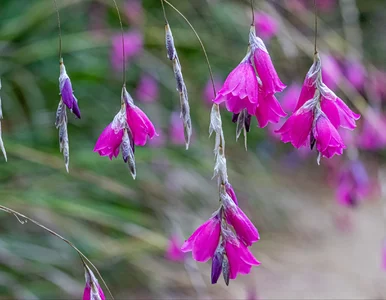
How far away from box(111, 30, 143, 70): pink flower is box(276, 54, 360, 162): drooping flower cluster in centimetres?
143

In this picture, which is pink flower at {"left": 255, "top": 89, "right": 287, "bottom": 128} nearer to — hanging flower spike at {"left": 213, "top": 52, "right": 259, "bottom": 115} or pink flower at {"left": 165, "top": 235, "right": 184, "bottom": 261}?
hanging flower spike at {"left": 213, "top": 52, "right": 259, "bottom": 115}

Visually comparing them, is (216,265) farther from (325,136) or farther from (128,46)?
(128,46)

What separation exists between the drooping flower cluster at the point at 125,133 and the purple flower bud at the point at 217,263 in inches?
5.7

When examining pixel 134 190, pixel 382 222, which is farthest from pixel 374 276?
pixel 134 190

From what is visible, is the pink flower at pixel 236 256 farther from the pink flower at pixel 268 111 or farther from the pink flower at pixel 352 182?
the pink flower at pixel 352 182

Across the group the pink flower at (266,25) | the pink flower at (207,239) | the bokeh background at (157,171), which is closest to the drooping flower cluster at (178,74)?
the pink flower at (207,239)

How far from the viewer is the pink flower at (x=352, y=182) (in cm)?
143

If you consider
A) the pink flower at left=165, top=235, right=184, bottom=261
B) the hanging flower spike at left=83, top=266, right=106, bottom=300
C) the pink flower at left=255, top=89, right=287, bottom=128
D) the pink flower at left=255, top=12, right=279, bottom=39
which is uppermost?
the pink flower at left=255, top=12, right=279, bottom=39

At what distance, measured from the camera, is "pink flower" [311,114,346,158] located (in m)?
0.72

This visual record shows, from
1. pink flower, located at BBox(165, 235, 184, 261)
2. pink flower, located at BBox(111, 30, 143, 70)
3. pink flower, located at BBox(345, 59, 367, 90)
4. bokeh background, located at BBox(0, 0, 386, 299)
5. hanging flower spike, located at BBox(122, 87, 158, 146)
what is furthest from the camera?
pink flower, located at BBox(111, 30, 143, 70)

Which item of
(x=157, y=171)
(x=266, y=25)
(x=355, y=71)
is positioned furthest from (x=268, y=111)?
(x=157, y=171)

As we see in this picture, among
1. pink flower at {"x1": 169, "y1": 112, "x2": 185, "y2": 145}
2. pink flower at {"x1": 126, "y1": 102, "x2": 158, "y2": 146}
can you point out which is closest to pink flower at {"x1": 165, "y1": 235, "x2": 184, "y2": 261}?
pink flower at {"x1": 169, "y1": 112, "x2": 185, "y2": 145}

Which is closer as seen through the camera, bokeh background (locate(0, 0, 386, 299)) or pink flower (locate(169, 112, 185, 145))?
bokeh background (locate(0, 0, 386, 299))

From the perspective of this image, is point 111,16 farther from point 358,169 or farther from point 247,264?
point 247,264
